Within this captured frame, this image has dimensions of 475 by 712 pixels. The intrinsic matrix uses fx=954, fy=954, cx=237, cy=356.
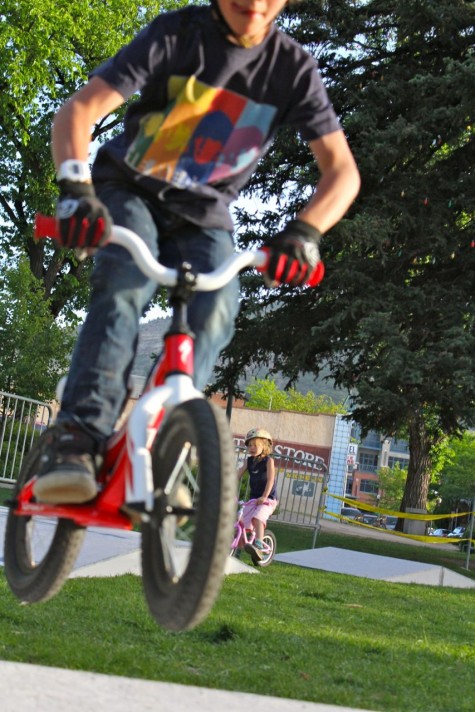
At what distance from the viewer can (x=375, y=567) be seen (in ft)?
50.9

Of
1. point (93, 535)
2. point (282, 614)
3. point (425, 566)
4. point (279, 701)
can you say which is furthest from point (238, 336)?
point (279, 701)

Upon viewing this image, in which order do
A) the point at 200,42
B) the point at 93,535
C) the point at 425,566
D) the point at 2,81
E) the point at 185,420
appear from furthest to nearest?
the point at 2,81, the point at 425,566, the point at 93,535, the point at 200,42, the point at 185,420

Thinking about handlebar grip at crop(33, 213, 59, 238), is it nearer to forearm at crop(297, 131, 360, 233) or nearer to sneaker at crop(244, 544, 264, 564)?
forearm at crop(297, 131, 360, 233)

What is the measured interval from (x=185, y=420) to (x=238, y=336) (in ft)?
57.2

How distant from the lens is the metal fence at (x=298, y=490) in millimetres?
17375

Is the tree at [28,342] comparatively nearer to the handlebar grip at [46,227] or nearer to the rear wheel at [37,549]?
the rear wheel at [37,549]

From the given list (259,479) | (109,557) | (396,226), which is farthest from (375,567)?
(109,557)

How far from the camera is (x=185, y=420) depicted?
2.46 meters

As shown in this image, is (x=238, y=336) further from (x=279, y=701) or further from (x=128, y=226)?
(x=128, y=226)

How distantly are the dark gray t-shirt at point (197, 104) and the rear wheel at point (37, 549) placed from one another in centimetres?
85

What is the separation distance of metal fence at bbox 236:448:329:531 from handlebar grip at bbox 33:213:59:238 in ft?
48.0

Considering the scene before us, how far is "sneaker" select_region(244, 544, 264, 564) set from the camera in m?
12.8

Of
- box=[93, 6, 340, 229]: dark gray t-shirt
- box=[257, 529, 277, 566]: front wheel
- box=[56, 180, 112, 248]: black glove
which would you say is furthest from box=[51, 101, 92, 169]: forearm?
box=[257, 529, 277, 566]: front wheel

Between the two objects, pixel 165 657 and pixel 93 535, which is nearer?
pixel 165 657
